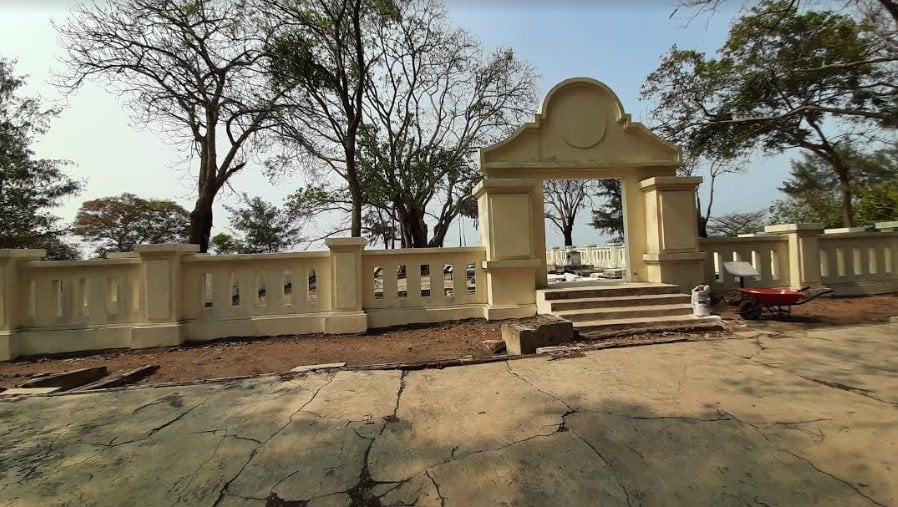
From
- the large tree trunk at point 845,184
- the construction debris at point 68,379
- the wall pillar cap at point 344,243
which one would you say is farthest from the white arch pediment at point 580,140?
the large tree trunk at point 845,184

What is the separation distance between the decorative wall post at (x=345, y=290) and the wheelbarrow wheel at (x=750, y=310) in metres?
6.17

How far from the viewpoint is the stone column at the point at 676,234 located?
7.07 metres

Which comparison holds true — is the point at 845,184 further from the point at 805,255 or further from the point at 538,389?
the point at 538,389

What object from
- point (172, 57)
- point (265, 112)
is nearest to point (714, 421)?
point (265, 112)

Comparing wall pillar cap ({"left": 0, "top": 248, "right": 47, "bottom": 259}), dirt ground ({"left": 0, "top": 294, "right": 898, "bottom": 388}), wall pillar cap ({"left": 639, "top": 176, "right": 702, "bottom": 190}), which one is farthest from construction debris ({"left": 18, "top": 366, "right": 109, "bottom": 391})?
wall pillar cap ({"left": 639, "top": 176, "right": 702, "bottom": 190})

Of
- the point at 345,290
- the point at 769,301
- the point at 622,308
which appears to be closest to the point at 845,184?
the point at 769,301

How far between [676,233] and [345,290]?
5.97 m

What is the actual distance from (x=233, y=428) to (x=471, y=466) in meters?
1.83

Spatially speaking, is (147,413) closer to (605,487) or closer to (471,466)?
(471,466)

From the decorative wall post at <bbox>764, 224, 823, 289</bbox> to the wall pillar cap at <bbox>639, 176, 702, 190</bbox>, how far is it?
2.43 meters

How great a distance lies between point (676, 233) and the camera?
7098mm

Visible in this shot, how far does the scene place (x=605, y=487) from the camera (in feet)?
6.62

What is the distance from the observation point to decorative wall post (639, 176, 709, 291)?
707 cm

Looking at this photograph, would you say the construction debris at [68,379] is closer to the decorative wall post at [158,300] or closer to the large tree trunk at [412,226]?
the decorative wall post at [158,300]
